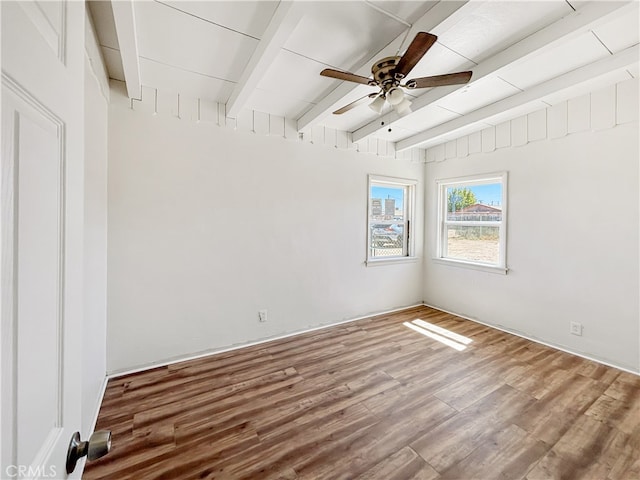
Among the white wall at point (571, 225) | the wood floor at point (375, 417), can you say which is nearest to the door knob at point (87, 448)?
the wood floor at point (375, 417)

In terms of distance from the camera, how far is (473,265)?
393 cm

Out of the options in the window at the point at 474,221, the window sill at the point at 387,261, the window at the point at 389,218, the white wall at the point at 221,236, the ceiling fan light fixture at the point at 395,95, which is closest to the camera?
the ceiling fan light fixture at the point at 395,95

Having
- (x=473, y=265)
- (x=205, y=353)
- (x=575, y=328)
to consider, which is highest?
(x=473, y=265)

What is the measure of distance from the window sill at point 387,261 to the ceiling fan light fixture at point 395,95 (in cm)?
241

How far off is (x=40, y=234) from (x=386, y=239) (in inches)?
165

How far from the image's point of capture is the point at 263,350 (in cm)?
303

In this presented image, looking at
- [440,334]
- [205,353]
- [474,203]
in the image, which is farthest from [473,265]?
[205,353]

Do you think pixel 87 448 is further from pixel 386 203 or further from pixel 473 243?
pixel 473 243

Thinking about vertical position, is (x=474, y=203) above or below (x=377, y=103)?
below

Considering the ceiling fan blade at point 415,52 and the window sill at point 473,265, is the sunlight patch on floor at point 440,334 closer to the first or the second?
the window sill at point 473,265

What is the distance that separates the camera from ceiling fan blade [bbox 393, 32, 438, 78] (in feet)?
4.80

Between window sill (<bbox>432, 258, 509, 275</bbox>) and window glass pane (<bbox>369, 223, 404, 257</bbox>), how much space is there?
0.64 metres

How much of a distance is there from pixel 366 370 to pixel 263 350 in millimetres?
1127

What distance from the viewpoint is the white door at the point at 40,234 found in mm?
404
